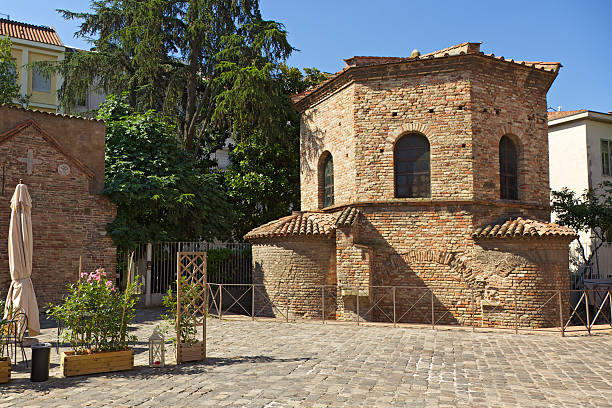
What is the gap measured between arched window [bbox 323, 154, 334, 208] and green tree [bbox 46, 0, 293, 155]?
18.3ft

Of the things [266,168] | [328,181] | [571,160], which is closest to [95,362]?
[328,181]

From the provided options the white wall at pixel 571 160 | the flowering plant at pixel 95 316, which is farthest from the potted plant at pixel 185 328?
the white wall at pixel 571 160

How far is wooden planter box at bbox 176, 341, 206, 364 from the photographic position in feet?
26.5

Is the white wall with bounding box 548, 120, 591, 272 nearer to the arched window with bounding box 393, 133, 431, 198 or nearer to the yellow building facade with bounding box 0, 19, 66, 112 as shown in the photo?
the arched window with bounding box 393, 133, 431, 198

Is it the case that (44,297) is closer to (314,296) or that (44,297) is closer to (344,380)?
(314,296)

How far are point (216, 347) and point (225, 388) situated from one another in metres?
3.10

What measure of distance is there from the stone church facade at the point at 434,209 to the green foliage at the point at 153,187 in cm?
345

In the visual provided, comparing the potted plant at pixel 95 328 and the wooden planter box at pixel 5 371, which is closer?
the wooden planter box at pixel 5 371

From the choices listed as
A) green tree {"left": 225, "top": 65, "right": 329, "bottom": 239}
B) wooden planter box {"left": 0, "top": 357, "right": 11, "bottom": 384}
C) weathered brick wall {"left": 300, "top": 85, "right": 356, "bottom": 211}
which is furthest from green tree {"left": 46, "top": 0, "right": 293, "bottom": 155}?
wooden planter box {"left": 0, "top": 357, "right": 11, "bottom": 384}

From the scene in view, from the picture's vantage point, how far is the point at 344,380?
6.97m

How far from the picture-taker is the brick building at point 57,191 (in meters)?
13.9

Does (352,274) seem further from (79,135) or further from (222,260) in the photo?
(79,135)

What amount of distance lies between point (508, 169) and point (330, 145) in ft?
18.4

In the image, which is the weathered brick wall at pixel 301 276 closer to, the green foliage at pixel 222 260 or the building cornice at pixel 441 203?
the building cornice at pixel 441 203
